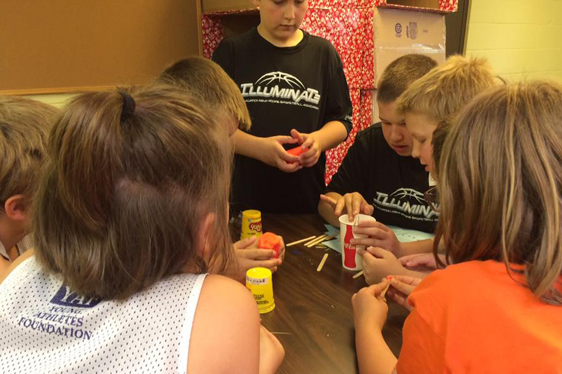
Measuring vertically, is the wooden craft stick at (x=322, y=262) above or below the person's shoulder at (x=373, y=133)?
below

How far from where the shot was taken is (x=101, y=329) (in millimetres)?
690

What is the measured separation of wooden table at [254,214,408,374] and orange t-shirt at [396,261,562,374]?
7.6 inches

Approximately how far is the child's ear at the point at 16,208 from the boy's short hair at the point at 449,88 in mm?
Result: 1183

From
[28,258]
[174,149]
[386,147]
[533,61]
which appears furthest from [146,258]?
[533,61]

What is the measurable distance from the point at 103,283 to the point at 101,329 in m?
0.07

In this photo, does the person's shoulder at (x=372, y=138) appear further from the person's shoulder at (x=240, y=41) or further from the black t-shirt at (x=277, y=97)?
the person's shoulder at (x=240, y=41)

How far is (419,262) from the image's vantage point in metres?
1.33

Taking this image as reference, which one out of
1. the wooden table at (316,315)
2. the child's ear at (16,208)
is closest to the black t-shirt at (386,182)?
the wooden table at (316,315)

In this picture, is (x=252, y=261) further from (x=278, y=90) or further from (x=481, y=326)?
(x=278, y=90)

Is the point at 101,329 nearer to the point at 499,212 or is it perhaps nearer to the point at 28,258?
the point at 28,258

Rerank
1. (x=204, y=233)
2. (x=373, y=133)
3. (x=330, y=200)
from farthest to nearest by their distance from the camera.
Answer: (x=373, y=133) < (x=330, y=200) < (x=204, y=233)

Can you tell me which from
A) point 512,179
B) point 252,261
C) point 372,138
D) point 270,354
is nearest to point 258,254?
point 252,261

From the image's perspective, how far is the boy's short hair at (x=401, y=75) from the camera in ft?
5.62

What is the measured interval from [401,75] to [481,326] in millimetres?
1232
